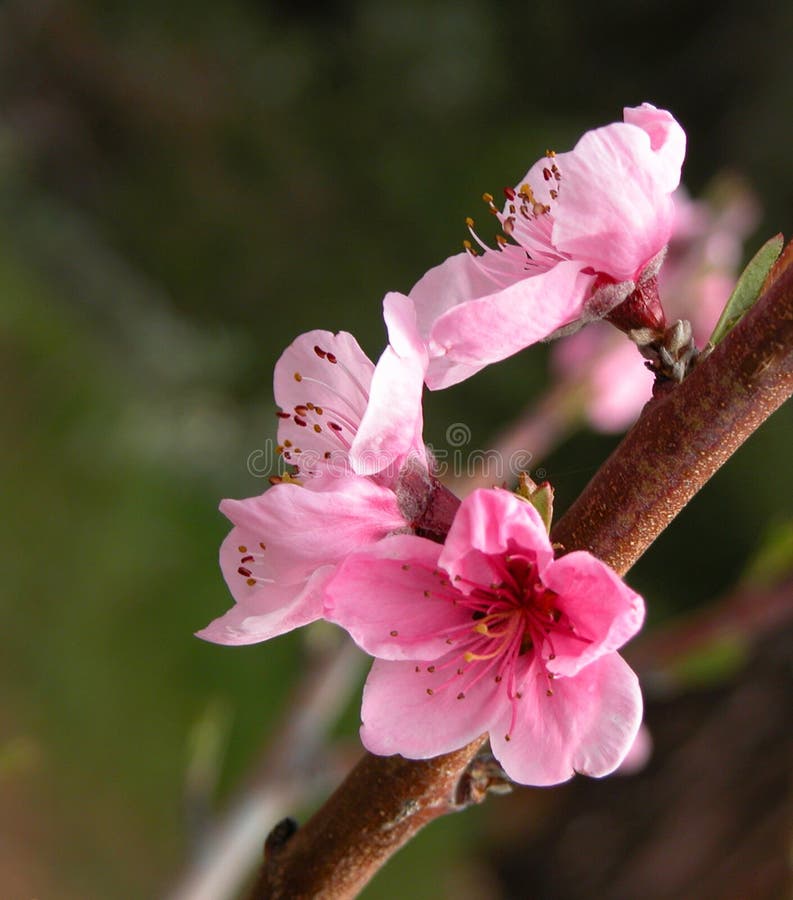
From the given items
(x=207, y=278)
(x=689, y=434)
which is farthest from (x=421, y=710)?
(x=207, y=278)

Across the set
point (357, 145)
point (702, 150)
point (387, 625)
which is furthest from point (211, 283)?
point (387, 625)

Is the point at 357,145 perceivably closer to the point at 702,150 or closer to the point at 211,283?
the point at 211,283

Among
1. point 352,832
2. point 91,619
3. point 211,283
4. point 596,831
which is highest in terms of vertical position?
point 352,832

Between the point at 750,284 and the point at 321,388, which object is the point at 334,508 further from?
the point at 750,284

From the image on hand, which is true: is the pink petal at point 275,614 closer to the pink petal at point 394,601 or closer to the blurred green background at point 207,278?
the pink petal at point 394,601

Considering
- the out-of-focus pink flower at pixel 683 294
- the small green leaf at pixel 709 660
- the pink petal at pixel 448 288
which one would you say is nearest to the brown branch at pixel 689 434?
the pink petal at pixel 448 288
